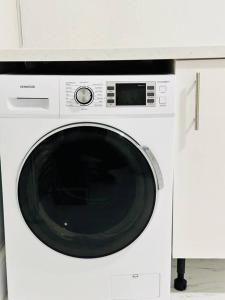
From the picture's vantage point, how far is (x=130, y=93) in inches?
47.0

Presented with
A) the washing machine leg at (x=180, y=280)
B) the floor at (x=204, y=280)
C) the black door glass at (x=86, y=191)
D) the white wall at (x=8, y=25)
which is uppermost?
the white wall at (x=8, y=25)

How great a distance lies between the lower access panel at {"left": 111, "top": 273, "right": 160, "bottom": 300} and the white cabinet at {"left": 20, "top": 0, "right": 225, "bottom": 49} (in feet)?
3.60

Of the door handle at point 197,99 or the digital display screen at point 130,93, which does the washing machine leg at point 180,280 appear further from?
the digital display screen at point 130,93

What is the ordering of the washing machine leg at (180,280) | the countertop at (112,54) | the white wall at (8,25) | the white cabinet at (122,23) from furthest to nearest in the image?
the white cabinet at (122,23)
the white wall at (8,25)
the washing machine leg at (180,280)
the countertop at (112,54)

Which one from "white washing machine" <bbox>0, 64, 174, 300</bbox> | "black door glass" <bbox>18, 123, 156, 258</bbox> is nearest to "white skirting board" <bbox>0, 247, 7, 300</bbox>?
"white washing machine" <bbox>0, 64, 174, 300</bbox>

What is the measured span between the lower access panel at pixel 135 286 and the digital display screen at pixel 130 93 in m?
0.61

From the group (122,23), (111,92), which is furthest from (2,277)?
(122,23)

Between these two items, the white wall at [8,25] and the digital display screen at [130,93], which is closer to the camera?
the digital display screen at [130,93]

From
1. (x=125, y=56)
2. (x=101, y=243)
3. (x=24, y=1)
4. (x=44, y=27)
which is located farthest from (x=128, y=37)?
(x=101, y=243)

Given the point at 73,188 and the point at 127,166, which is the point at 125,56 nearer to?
the point at 127,166

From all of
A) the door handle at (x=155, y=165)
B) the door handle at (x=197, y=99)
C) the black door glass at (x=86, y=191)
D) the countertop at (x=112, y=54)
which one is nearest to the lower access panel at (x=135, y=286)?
the black door glass at (x=86, y=191)

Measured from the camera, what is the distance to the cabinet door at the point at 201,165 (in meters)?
1.22

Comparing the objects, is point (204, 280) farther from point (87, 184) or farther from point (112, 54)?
point (112, 54)

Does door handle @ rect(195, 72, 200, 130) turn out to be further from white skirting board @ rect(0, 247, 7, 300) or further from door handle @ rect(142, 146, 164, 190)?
white skirting board @ rect(0, 247, 7, 300)
